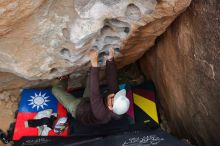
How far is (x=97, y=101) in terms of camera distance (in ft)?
10.2

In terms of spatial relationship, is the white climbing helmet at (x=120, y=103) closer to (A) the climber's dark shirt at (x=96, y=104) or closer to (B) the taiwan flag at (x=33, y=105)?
(A) the climber's dark shirt at (x=96, y=104)

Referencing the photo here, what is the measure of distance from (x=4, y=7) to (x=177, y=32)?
4.90 feet

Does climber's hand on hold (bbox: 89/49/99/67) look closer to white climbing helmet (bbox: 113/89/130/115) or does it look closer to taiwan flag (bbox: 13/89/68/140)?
white climbing helmet (bbox: 113/89/130/115)

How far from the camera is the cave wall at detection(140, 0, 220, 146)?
2.60 metres

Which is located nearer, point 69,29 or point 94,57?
point 69,29

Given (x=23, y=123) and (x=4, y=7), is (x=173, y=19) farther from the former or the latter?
(x=23, y=123)

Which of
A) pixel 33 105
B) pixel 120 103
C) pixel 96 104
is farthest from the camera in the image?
pixel 33 105

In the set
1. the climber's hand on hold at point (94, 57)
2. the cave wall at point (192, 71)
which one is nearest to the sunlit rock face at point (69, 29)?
the climber's hand on hold at point (94, 57)

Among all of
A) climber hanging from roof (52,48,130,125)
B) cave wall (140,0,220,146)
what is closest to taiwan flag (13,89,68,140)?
climber hanging from roof (52,48,130,125)

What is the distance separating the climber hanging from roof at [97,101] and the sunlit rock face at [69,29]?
0.18 metres

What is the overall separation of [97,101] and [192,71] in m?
0.87

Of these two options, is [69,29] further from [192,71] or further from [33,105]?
[33,105]

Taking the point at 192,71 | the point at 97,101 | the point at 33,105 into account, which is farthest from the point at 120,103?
the point at 33,105

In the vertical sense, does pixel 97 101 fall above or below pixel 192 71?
below
